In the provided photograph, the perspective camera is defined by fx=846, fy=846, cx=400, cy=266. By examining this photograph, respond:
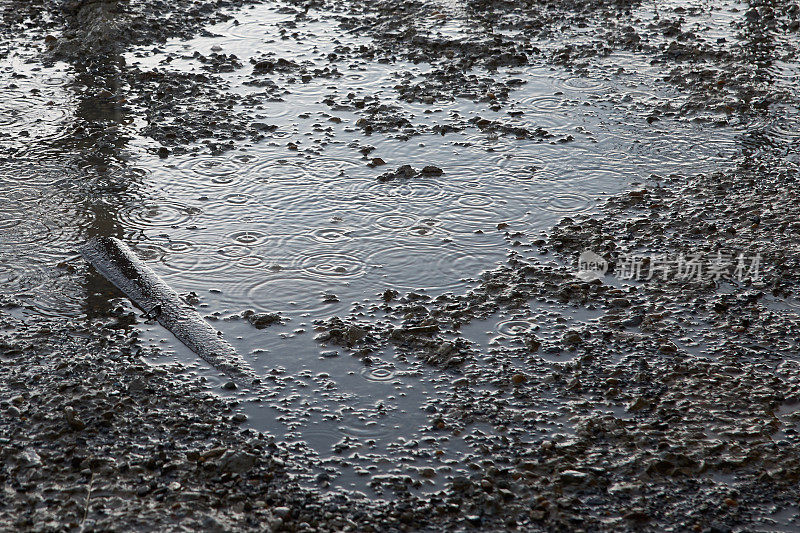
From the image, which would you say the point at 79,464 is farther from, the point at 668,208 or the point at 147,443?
the point at 668,208

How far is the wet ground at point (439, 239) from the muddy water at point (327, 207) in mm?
27

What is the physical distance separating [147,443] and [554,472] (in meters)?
2.07

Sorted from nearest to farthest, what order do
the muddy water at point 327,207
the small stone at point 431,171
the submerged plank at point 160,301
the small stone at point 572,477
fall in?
the small stone at point 572,477, the muddy water at point 327,207, the submerged plank at point 160,301, the small stone at point 431,171

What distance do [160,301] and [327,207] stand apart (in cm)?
179

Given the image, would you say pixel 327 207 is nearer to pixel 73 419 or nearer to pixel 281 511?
pixel 73 419

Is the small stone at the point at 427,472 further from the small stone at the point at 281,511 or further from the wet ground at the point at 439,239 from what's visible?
the small stone at the point at 281,511

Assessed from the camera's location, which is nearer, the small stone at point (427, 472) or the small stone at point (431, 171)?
the small stone at point (427, 472)

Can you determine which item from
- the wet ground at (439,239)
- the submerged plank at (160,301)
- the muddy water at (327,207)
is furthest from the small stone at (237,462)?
the submerged plank at (160,301)

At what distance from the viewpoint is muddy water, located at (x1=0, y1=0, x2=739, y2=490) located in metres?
4.78

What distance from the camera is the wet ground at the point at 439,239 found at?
4230 millimetres

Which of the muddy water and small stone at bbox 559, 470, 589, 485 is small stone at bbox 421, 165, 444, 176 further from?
small stone at bbox 559, 470, 589, 485

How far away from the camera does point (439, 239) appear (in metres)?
6.47

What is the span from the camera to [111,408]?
180 inches

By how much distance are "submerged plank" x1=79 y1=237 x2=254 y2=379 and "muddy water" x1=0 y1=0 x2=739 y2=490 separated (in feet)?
0.29
